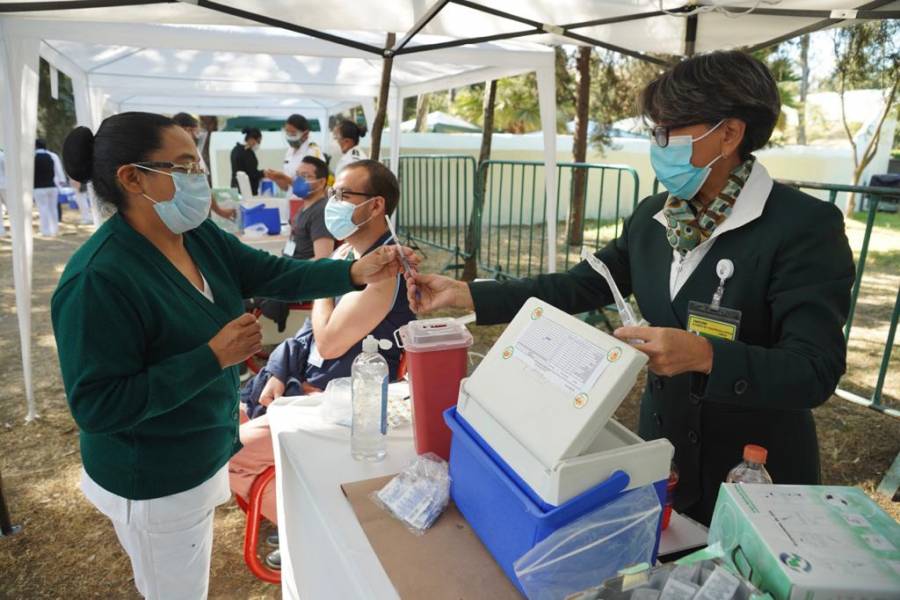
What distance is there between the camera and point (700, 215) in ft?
4.82

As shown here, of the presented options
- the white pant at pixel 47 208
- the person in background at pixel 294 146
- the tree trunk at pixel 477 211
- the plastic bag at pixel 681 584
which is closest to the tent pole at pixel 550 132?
the tree trunk at pixel 477 211

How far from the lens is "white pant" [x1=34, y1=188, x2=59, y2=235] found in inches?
409

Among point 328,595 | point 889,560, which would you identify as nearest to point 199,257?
point 328,595

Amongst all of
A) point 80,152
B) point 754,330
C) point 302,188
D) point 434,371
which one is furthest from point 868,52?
point 80,152

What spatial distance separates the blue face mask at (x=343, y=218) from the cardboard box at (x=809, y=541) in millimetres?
1839

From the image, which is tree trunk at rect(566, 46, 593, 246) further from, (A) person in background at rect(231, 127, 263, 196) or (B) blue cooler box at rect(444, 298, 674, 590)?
→ (B) blue cooler box at rect(444, 298, 674, 590)

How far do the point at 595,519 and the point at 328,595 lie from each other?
773 millimetres

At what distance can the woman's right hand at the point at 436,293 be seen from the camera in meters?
1.77

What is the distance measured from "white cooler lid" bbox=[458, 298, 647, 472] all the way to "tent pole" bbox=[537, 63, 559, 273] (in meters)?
4.22

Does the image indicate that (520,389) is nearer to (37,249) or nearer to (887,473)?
(887,473)

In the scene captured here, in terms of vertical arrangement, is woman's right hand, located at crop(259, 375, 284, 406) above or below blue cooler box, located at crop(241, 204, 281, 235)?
below

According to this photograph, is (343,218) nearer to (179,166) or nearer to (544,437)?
(179,166)

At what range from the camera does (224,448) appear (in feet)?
5.43

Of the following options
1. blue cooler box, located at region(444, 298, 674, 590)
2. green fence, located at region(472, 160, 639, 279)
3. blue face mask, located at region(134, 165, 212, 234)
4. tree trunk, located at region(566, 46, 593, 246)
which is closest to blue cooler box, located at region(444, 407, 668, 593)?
blue cooler box, located at region(444, 298, 674, 590)
